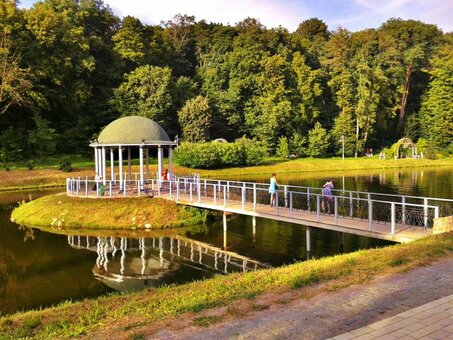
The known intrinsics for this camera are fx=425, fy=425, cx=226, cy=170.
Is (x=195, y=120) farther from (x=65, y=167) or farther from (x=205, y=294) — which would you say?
(x=205, y=294)

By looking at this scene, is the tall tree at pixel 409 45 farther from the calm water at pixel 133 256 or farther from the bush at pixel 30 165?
the calm water at pixel 133 256

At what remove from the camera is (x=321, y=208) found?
20875 millimetres

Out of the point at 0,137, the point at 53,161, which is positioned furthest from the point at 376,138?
the point at 0,137

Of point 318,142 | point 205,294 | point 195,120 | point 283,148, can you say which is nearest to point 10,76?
point 195,120

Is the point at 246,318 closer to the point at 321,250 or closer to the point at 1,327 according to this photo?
the point at 1,327

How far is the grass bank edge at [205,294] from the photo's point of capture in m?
8.01

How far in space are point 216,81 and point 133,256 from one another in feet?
200

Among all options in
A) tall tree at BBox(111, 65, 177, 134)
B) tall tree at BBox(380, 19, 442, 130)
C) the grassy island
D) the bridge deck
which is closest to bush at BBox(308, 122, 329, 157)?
tall tree at BBox(380, 19, 442, 130)

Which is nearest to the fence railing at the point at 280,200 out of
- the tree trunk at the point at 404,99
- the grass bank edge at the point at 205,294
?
the grass bank edge at the point at 205,294

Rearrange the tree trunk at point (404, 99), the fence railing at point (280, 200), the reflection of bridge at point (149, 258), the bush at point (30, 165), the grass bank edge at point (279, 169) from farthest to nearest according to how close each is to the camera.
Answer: the tree trunk at point (404, 99), the bush at point (30, 165), the grass bank edge at point (279, 169), the fence railing at point (280, 200), the reflection of bridge at point (149, 258)

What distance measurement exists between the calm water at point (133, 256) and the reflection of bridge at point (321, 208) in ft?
4.57

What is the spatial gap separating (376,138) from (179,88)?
39660 millimetres

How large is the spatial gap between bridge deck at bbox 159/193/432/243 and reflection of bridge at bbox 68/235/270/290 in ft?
8.48

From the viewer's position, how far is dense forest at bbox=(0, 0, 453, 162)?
55.2 metres
